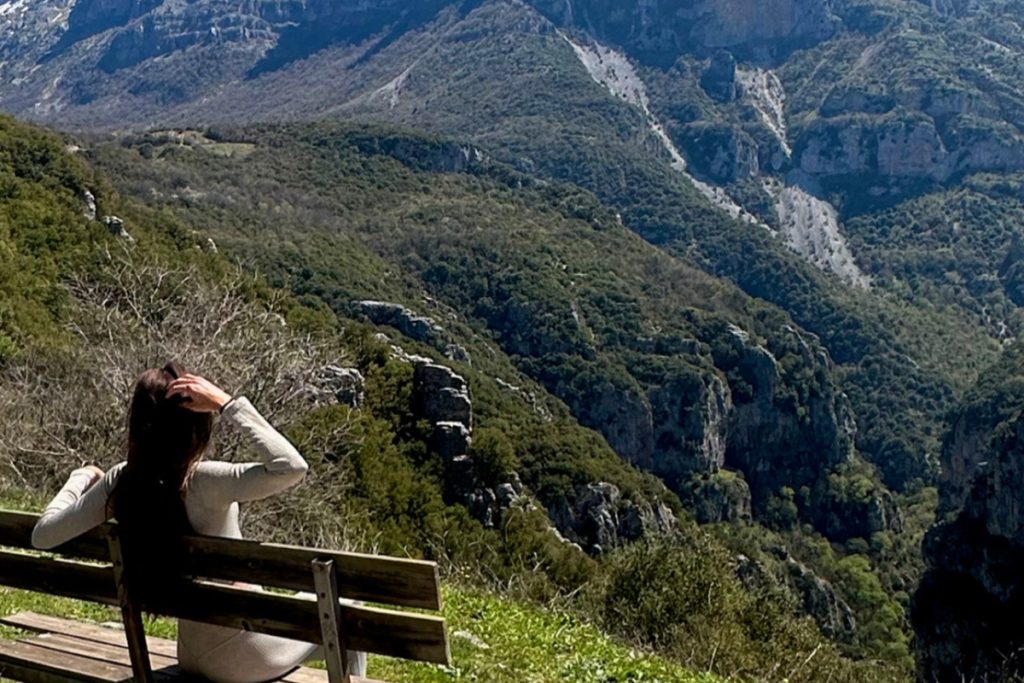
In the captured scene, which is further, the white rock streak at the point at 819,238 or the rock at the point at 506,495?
the white rock streak at the point at 819,238

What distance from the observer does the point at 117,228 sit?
3519cm

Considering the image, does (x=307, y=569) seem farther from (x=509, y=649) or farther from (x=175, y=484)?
(x=509, y=649)

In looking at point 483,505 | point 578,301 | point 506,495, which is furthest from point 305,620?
point 578,301

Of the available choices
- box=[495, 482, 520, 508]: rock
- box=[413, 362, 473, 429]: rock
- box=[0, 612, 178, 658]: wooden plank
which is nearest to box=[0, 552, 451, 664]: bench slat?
box=[0, 612, 178, 658]: wooden plank

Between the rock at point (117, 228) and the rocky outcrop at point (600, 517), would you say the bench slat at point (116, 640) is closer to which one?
the rock at point (117, 228)

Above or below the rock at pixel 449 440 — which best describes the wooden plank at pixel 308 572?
above

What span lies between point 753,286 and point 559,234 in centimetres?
4500

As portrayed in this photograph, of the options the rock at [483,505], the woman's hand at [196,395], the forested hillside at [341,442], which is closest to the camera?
the woman's hand at [196,395]

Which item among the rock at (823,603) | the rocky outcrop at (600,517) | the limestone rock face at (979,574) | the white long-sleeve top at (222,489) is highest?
the white long-sleeve top at (222,489)

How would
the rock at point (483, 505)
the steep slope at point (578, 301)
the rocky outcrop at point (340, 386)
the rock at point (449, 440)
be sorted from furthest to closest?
the steep slope at point (578, 301), the rock at point (449, 440), the rock at point (483, 505), the rocky outcrop at point (340, 386)

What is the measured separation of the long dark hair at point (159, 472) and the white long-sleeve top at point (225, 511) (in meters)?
0.06

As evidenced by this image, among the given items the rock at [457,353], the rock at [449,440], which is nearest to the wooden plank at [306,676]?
the rock at [449,440]

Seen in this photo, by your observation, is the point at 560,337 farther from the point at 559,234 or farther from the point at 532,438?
the point at 532,438

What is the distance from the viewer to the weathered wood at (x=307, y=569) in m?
3.01
